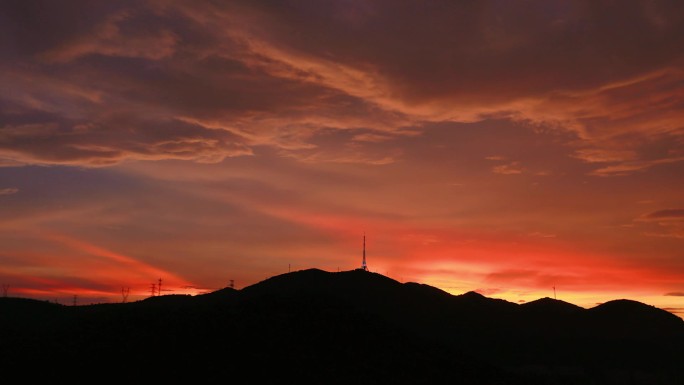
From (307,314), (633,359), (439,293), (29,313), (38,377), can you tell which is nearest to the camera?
(38,377)

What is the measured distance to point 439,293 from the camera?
131500 millimetres

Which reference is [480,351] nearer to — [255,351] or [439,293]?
[439,293]

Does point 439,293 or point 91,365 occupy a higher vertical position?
point 439,293

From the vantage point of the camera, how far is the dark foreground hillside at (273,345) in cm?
5138

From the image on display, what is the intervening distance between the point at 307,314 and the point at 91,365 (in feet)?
81.1

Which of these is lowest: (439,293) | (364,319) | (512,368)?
(512,368)

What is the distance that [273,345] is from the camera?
58.1m

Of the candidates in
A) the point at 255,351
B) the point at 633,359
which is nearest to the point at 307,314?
the point at 255,351

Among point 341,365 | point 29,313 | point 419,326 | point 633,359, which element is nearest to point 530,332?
point 633,359

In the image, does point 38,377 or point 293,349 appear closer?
point 38,377

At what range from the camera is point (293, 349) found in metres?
58.2

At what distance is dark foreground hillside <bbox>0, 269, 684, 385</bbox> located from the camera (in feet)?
169

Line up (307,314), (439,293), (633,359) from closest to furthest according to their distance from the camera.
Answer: (307,314) < (633,359) < (439,293)

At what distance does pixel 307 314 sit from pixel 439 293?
227 ft
